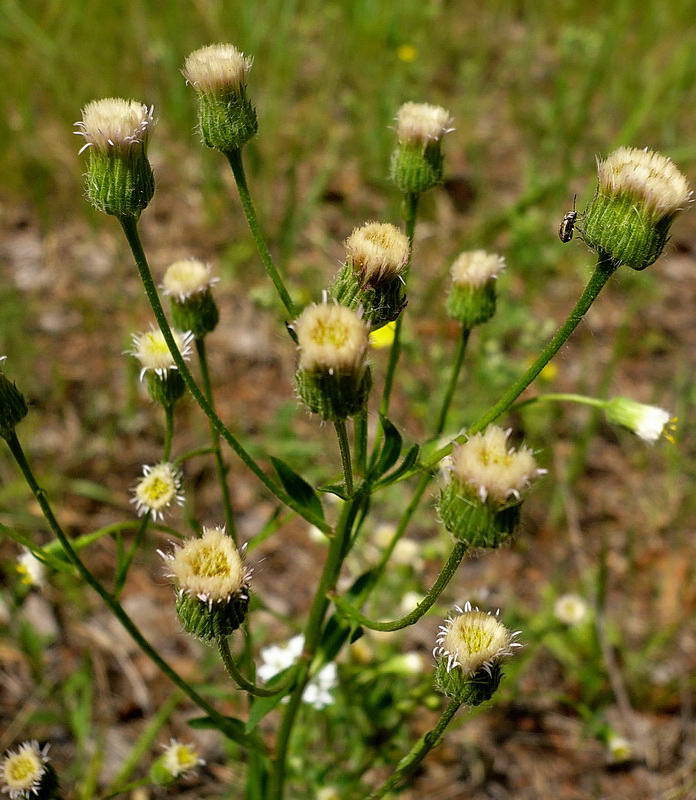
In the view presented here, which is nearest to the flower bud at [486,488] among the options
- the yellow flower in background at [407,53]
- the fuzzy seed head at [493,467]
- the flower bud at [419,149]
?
the fuzzy seed head at [493,467]

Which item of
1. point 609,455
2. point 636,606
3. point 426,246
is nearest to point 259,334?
point 426,246

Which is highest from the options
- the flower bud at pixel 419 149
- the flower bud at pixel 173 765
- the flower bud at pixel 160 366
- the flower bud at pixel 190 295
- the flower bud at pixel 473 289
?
the flower bud at pixel 419 149

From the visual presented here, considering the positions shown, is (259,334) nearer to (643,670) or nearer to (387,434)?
(643,670)

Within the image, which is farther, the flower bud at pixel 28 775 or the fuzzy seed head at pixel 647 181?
the flower bud at pixel 28 775

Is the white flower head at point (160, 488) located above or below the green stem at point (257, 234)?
below

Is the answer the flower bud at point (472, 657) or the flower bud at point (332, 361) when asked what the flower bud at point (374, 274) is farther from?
the flower bud at point (472, 657)

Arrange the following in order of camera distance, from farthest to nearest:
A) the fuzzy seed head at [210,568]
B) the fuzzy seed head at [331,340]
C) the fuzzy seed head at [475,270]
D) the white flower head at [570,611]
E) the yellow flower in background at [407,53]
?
the yellow flower in background at [407,53]
the white flower head at [570,611]
the fuzzy seed head at [475,270]
the fuzzy seed head at [210,568]
the fuzzy seed head at [331,340]

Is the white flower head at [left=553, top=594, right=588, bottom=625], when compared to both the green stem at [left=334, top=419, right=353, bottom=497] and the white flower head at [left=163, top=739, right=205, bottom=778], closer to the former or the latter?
the white flower head at [left=163, top=739, right=205, bottom=778]
